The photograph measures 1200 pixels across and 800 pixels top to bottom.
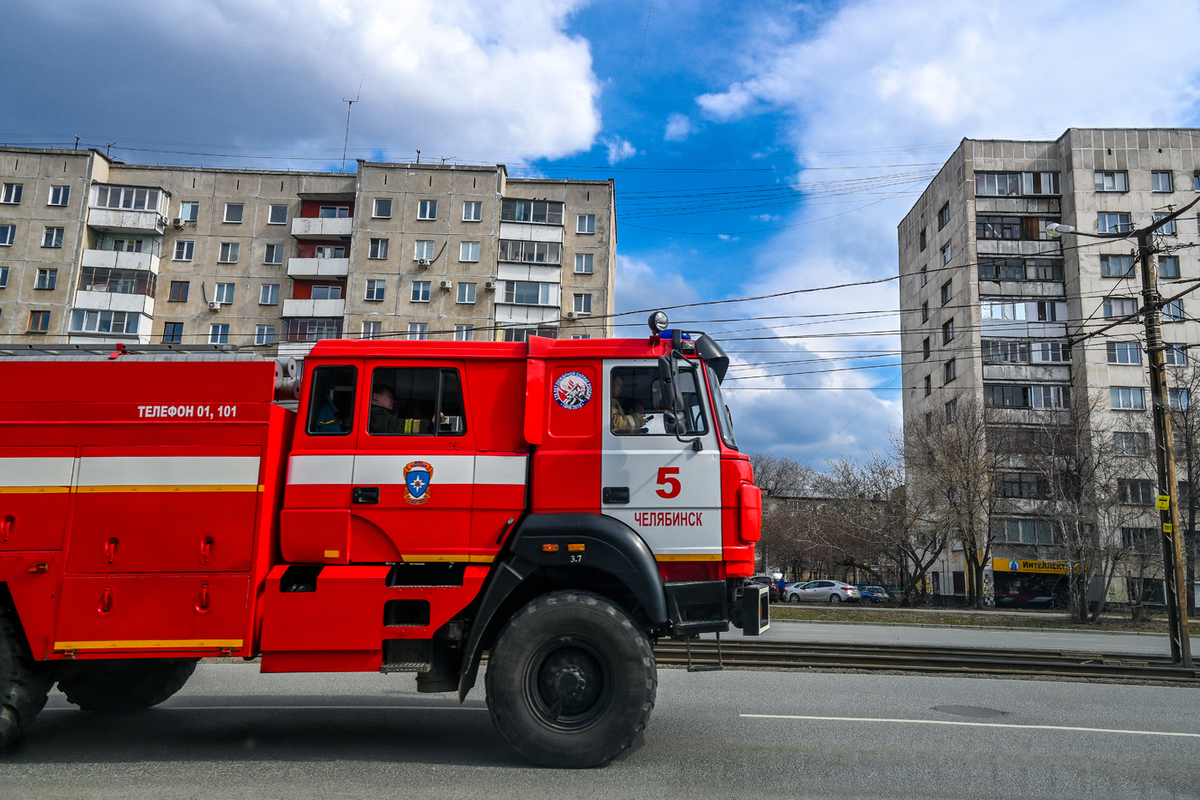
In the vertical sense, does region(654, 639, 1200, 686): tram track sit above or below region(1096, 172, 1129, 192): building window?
below

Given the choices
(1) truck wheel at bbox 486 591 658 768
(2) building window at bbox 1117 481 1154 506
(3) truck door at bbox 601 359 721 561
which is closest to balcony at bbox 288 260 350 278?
(3) truck door at bbox 601 359 721 561

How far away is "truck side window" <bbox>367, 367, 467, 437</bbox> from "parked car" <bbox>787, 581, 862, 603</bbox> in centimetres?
4033

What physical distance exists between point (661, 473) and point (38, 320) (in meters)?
51.4

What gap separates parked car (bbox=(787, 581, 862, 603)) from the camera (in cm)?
4297

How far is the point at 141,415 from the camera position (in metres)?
6.34

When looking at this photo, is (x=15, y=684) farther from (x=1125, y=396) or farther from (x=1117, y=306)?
(x=1117, y=306)

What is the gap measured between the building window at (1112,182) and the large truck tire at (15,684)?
6116cm

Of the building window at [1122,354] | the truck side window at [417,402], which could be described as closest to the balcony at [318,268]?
the truck side window at [417,402]

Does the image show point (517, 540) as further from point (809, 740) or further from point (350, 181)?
point (350, 181)

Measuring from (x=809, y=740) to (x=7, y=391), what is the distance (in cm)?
730

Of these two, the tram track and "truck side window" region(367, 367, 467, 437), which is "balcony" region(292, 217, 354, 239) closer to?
the tram track

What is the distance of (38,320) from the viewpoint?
45.5 metres

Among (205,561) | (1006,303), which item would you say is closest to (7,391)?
(205,561)

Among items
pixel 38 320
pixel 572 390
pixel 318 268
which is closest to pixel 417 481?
Answer: pixel 572 390
